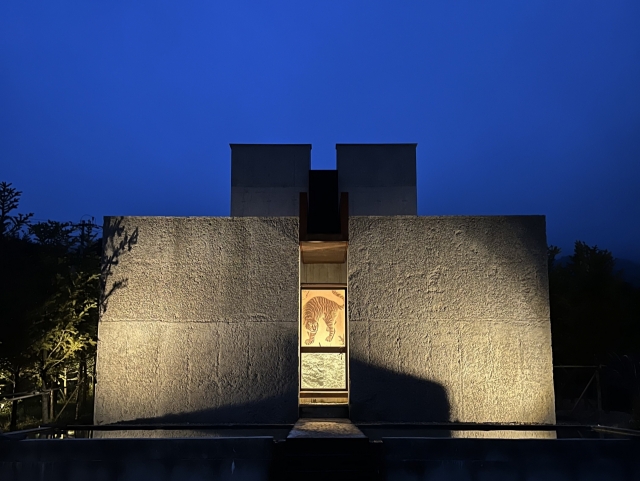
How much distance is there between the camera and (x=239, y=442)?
5.44 m

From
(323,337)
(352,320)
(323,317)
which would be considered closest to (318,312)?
(323,317)

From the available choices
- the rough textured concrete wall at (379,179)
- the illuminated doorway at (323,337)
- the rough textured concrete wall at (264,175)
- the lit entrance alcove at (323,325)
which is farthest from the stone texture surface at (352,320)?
the rough textured concrete wall at (264,175)

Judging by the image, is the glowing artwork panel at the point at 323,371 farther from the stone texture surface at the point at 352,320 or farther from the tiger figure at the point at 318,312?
the stone texture surface at the point at 352,320

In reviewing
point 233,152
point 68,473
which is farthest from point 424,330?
point 233,152

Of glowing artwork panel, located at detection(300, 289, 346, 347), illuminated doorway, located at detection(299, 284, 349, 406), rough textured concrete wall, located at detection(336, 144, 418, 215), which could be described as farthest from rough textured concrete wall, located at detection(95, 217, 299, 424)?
rough textured concrete wall, located at detection(336, 144, 418, 215)

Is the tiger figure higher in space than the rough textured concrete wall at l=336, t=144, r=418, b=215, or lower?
lower

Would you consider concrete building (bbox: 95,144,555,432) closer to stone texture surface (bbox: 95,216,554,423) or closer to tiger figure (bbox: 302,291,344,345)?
stone texture surface (bbox: 95,216,554,423)

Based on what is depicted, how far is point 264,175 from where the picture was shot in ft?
44.9

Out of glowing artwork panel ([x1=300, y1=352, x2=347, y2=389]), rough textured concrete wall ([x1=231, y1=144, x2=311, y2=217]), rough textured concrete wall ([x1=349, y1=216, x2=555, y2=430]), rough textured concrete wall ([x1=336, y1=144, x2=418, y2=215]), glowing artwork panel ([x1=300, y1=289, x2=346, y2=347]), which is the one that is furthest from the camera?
rough textured concrete wall ([x1=231, y1=144, x2=311, y2=217])

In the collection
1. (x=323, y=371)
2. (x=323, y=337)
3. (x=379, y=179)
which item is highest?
(x=379, y=179)

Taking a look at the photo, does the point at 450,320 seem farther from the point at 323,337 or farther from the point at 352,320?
the point at 323,337

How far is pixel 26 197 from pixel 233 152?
470 ft

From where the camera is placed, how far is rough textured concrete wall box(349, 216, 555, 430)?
8.22m

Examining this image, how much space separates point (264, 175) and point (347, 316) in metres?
6.05
